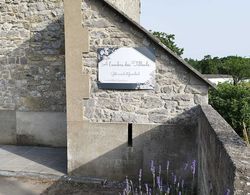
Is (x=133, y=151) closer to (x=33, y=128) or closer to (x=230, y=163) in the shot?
(x=33, y=128)

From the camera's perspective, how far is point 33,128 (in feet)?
28.2

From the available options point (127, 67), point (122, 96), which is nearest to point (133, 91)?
point (122, 96)

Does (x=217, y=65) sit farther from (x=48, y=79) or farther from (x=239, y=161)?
(x=239, y=161)

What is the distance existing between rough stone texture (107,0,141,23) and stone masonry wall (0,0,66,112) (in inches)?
81.5

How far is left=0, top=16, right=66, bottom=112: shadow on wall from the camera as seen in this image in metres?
8.20

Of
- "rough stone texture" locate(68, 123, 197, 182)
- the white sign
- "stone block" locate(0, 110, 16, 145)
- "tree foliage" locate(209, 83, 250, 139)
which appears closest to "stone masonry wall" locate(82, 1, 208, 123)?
the white sign

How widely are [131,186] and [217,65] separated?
47.3 meters

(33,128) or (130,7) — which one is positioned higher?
(130,7)

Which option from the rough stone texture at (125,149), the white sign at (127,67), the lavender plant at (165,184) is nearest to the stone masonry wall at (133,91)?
the white sign at (127,67)

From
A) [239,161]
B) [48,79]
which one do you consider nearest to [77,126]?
[48,79]

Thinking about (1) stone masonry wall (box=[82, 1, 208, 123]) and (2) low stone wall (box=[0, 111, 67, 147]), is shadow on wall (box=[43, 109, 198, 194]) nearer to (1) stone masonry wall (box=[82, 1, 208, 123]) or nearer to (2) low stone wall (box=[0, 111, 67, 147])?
(1) stone masonry wall (box=[82, 1, 208, 123])

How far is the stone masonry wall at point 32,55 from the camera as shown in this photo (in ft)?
26.8

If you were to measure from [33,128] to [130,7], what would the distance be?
18.7 feet

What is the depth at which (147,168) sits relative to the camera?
6.19 metres
